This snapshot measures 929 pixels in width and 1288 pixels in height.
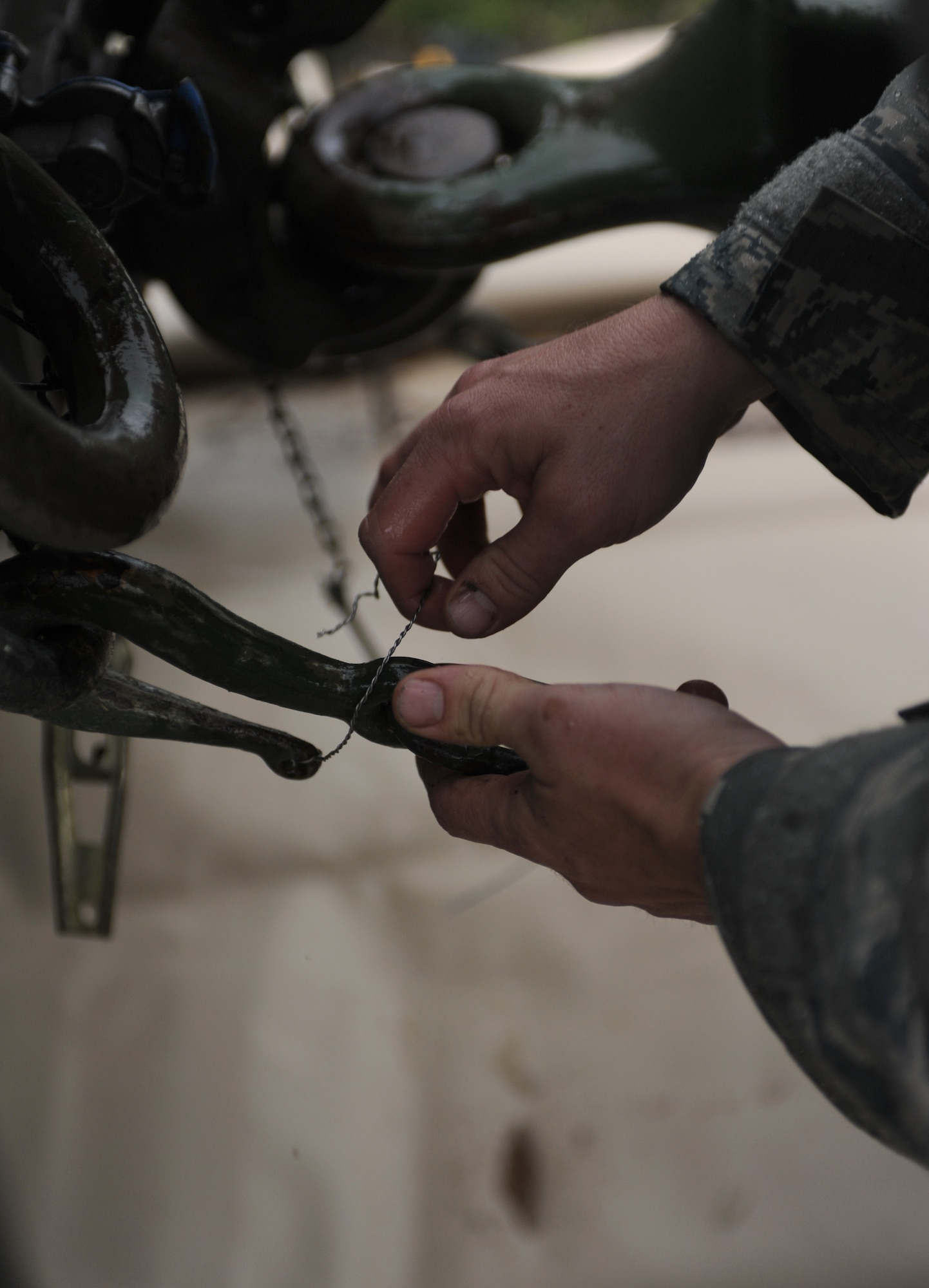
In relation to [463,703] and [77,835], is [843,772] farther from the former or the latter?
[77,835]

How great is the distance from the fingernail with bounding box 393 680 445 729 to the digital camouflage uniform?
143mm

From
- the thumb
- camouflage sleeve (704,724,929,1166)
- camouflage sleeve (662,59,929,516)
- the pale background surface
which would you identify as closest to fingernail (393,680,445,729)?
the thumb

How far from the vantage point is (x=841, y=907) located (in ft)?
1.17

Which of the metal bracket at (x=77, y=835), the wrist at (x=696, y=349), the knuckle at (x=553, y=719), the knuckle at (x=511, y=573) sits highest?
the wrist at (x=696, y=349)

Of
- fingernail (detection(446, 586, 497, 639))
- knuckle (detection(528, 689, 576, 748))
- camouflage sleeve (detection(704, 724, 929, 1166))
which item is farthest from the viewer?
fingernail (detection(446, 586, 497, 639))

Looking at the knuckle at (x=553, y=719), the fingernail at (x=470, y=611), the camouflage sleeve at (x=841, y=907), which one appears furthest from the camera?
the fingernail at (x=470, y=611)

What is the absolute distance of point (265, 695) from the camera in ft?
1.70

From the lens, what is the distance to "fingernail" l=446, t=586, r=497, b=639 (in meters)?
0.56

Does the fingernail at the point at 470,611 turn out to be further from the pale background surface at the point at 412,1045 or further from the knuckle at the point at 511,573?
the pale background surface at the point at 412,1045

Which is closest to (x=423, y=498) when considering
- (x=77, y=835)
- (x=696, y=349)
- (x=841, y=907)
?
(x=696, y=349)

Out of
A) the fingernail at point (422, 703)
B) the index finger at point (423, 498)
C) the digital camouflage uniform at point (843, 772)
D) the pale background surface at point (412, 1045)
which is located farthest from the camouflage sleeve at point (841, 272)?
the pale background surface at point (412, 1045)

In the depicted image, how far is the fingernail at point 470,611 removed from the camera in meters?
0.56

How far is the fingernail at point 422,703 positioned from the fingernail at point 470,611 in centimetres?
7

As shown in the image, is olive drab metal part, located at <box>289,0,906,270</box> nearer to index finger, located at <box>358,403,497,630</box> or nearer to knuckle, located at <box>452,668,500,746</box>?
index finger, located at <box>358,403,497,630</box>
